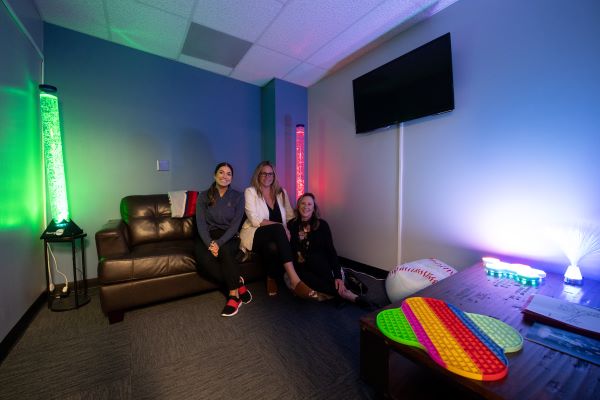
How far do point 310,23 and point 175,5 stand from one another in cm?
111

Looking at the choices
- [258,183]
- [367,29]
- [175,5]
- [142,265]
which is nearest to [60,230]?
[142,265]

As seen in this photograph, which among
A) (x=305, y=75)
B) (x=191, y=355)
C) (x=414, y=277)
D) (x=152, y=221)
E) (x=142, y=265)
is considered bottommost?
(x=191, y=355)

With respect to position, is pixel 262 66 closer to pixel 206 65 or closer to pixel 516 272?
pixel 206 65

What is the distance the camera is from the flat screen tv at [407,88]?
1926 millimetres

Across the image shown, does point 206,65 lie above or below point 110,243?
above

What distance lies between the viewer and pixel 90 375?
47.8 inches

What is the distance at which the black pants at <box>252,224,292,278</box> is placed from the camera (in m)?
1.94

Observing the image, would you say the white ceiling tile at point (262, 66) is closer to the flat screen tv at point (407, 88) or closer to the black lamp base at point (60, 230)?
the flat screen tv at point (407, 88)

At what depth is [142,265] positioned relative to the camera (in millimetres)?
1716

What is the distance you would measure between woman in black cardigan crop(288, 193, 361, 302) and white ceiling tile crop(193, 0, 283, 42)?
62.3 inches

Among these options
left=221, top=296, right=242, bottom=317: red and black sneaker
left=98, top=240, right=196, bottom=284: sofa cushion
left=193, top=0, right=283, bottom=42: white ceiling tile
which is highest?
left=193, top=0, right=283, bottom=42: white ceiling tile

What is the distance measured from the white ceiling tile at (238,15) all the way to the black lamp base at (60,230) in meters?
2.03

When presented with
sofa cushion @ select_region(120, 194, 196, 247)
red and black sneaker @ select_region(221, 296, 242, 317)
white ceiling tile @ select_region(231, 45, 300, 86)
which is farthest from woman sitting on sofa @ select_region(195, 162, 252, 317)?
white ceiling tile @ select_region(231, 45, 300, 86)

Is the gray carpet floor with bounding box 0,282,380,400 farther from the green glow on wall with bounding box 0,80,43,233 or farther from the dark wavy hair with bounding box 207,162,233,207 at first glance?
the dark wavy hair with bounding box 207,162,233,207
